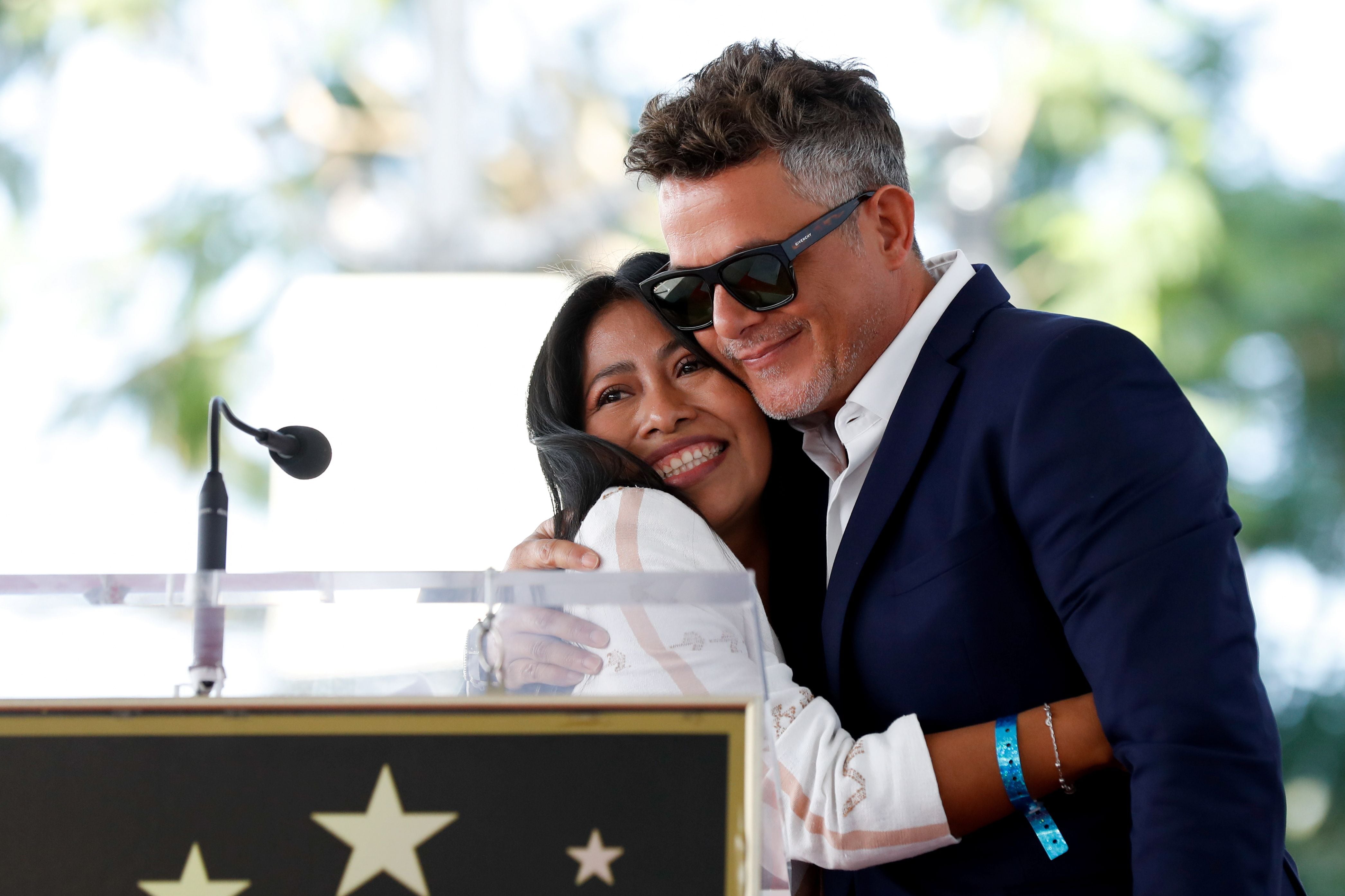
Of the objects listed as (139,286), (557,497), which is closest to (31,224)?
(139,286)

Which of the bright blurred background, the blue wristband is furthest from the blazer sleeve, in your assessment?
the bright blurred background

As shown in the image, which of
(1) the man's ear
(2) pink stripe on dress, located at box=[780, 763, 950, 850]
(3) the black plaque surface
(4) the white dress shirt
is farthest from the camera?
(1) the man's ear

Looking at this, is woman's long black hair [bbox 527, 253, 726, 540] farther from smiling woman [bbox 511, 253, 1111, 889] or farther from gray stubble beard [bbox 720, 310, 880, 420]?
gray stubble beard [bbox 720, 310, 880, 420]

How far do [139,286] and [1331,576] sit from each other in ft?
23.9

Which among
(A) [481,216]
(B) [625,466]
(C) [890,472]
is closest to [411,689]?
(C) [890,472]

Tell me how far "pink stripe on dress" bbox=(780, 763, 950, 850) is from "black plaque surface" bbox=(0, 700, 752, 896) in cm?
55

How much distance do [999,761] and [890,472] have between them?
428mm

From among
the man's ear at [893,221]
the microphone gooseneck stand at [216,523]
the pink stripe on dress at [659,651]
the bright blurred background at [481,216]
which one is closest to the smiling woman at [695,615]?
the pink stripe on dress at [659,651]

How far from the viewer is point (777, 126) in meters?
1.85

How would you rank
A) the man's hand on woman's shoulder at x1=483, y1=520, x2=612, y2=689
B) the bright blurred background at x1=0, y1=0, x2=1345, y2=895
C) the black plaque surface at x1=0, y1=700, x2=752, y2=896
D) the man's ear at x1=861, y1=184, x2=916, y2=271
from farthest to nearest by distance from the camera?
the bright blurred background at x1=0, y1=0, x2=1345, y2=895, the man's ear at x1=861, y1=184, x2=916, y2=271, the man's hand on woman's shoulder at x1=483, y1=520, x2=612, y2=689, the black plaque surface at x1=0, y1=700, x2=752, y2=896

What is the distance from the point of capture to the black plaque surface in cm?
84

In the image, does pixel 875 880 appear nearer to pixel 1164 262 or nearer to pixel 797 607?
pixel 797 607

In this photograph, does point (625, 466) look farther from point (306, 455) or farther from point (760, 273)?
point (306, 455)

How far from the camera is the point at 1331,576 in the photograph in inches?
256
